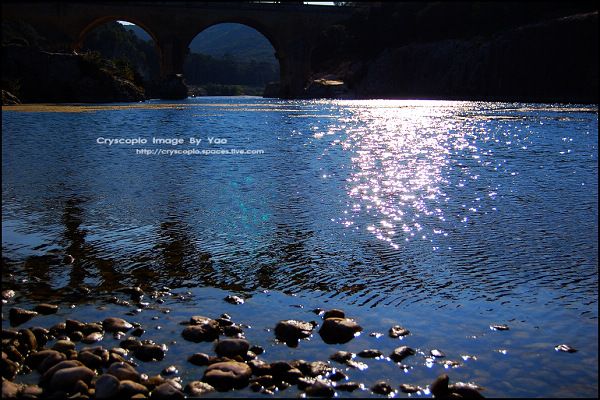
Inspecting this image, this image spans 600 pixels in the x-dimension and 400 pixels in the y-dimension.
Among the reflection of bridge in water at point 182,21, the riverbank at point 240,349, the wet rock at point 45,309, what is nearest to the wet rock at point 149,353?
the riverbank at point 240,349

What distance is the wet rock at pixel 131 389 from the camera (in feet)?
13.0

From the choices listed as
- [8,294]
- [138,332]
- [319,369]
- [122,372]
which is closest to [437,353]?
[319,369]

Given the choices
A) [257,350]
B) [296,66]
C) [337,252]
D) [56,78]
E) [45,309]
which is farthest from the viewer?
[296,66]

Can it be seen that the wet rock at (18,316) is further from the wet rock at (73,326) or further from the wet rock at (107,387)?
the wet rock at (107,387)

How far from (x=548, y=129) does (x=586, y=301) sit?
24665 mm

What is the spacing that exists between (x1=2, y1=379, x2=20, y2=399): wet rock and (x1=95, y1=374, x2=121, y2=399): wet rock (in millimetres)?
587

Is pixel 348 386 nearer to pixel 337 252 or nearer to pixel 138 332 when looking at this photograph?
pixel 138 332

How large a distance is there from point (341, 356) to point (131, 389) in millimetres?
1665

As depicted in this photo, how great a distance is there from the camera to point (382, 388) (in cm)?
413

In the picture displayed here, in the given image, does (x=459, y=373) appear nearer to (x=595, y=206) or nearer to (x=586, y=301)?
(x=586, y=301)

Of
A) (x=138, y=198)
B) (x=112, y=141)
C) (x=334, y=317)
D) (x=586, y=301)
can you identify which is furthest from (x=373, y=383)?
(x=112, y=141)

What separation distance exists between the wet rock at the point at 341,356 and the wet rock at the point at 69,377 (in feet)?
6.18

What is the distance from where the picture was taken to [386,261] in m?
7.24

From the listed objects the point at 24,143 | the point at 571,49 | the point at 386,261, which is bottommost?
the point at 386,261
